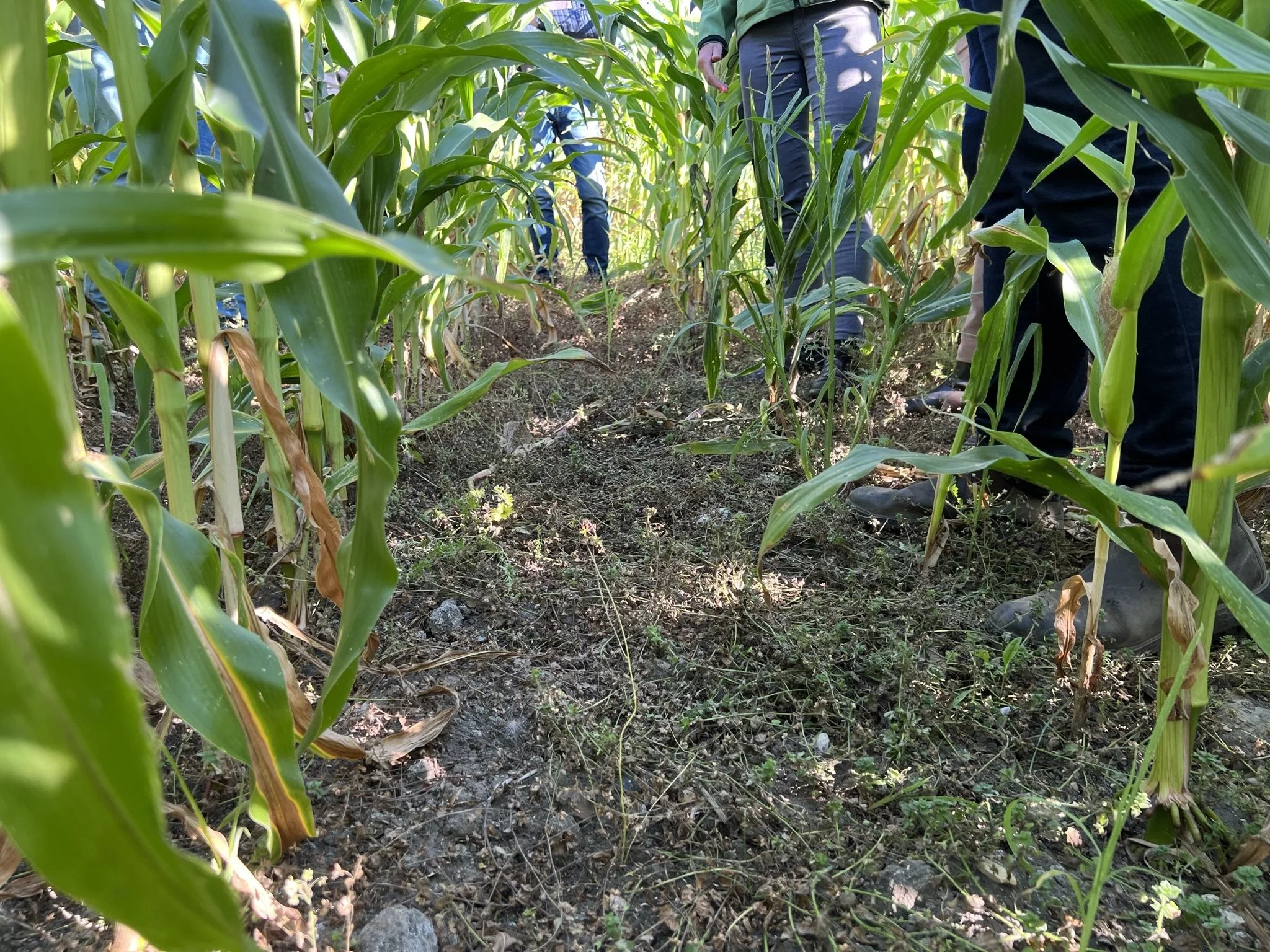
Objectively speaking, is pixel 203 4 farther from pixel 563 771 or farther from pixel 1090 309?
pixel 1090 309

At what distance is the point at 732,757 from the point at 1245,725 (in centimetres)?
55

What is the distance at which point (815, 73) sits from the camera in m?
1.69

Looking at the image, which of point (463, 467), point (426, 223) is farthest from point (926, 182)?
point (463, 467)

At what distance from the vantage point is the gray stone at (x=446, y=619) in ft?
3.27

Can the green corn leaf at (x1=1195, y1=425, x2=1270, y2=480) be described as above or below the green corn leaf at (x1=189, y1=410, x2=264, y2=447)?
above

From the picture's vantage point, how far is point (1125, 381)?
695 mm

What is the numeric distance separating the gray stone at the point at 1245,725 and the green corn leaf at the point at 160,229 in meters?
0.94

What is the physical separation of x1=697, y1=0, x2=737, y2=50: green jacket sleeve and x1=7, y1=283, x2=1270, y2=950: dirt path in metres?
1.39

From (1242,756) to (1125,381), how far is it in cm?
41

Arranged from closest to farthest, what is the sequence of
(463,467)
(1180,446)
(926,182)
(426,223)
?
(1180,446)
(463,467)
(426,223)
(926,182)

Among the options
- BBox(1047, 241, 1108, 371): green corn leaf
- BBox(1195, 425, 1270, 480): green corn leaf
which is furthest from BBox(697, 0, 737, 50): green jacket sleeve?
BBox(1195, 425, 1270, 480): green corn leaf

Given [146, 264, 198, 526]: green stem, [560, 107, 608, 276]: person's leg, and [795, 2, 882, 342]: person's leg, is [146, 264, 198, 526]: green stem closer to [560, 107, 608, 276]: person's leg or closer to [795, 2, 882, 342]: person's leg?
[795, 2, 882, 342]: person's leg

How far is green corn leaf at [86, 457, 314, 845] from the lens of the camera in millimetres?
496

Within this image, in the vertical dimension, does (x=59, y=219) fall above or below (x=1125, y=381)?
above
